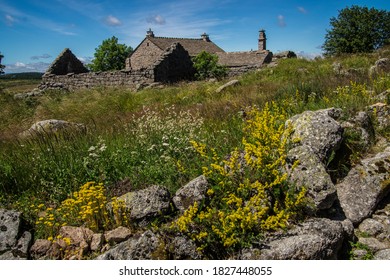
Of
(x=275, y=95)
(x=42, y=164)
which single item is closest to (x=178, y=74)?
(x=275, y=95)

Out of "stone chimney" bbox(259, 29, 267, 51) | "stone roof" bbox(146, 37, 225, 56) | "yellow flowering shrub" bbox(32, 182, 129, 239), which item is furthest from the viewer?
"stone chimney" bbox(259, 29, 267, 51)

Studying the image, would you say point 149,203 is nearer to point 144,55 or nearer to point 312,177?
point 312,177

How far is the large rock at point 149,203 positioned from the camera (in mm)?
4465

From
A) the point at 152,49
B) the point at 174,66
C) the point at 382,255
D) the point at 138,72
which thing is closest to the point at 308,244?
the point at 382,255

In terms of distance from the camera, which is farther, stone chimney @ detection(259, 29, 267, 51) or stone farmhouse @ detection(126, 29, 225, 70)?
stone chimney @ detection(259, 29, 267, 51)

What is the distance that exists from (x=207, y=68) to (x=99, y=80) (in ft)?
28.0

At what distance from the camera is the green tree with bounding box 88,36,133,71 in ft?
149

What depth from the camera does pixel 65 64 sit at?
2738cm

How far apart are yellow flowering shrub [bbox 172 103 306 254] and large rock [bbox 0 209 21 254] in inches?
90.3

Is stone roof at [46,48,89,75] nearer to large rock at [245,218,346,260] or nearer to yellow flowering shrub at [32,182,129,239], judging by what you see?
yellow flowering shrub at [32,182,129,239]

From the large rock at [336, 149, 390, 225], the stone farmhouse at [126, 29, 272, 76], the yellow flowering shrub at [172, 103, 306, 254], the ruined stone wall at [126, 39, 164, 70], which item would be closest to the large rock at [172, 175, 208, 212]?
the yellow flowering shrub at [172, 103, 306, 254]

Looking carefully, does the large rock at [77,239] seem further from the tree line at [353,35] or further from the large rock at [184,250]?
the tree line at [353,35]

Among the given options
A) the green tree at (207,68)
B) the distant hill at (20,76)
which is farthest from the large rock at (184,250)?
the distant hill at (20,76)
